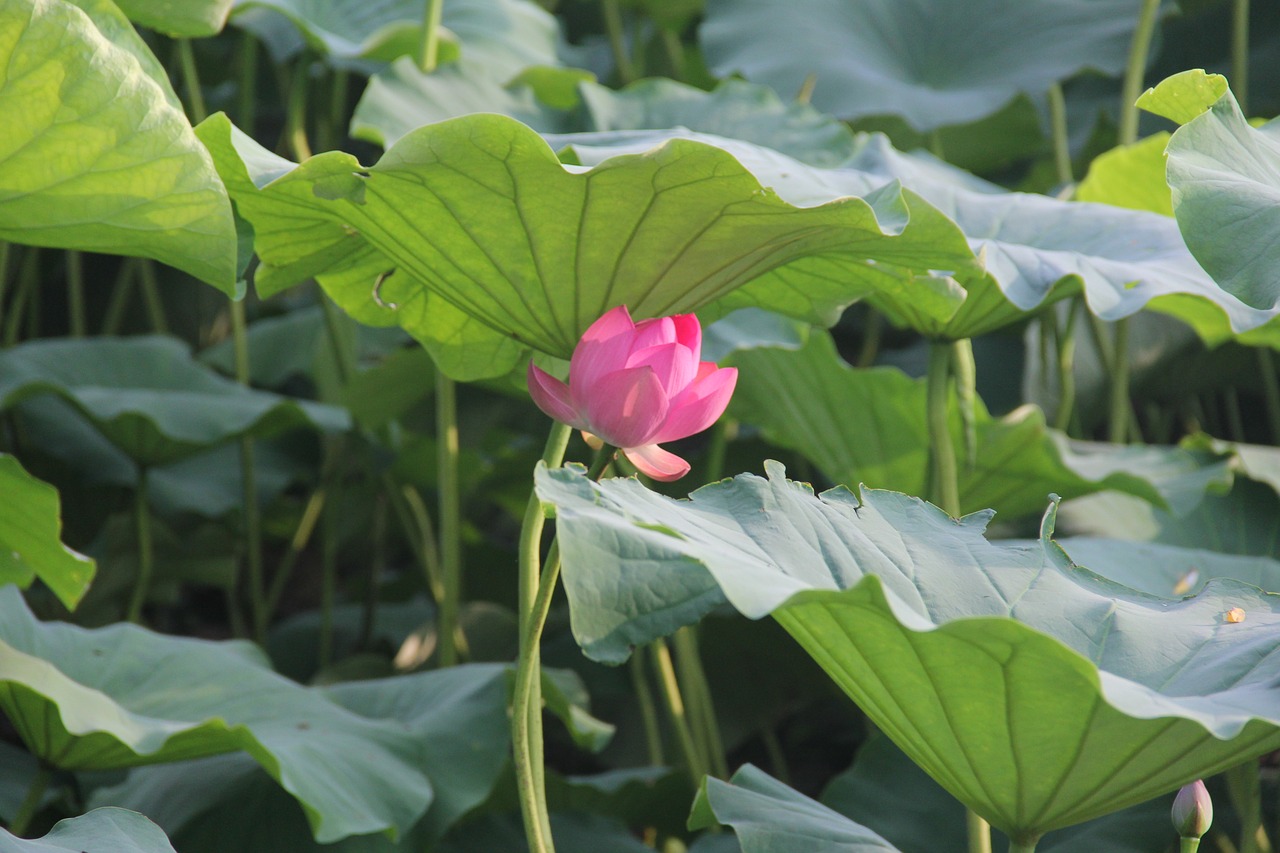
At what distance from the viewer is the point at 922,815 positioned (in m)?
1.31

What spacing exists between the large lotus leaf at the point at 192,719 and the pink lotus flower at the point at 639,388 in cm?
45

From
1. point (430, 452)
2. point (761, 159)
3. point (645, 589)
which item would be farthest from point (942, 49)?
point (645, 589)

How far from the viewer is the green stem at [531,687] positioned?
0.77 meters

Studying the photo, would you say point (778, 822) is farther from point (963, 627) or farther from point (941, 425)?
point (941, 425)

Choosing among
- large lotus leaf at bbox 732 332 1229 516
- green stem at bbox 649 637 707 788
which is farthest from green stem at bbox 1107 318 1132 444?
green stem at bbox 649 637 707 788

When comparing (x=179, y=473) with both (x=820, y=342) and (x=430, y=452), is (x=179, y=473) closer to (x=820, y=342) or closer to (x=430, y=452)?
(x=430, y=452)

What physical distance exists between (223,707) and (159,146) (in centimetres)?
61

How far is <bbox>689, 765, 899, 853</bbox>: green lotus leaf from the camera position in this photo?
2.45 ft

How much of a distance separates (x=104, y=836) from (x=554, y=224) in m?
0.46

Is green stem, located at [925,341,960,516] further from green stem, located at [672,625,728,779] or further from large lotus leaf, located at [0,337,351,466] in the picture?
large lotus leaf, located at [0,337,351,466]

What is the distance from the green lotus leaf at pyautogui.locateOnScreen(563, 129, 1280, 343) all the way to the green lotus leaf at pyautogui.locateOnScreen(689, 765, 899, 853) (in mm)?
401

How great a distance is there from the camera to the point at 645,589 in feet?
1.87

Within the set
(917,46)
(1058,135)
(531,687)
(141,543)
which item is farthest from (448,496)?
(917,46)

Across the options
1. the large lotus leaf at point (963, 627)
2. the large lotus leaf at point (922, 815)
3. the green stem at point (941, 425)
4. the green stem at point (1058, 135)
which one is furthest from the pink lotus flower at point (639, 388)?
the green stem at point (1058, 135)
